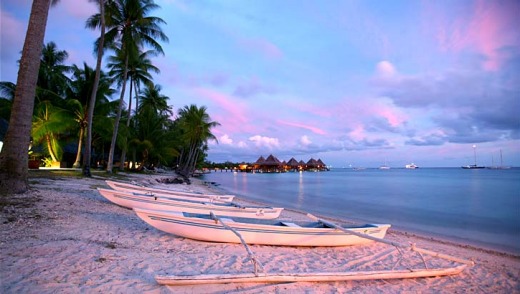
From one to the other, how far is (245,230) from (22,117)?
6121 millimetres

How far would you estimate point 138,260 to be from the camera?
4.93 m

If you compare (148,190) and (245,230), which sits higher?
(148,190)

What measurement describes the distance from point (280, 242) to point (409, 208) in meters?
15.8

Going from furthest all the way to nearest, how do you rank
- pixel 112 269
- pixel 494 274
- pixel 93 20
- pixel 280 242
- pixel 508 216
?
pixel 93 20 < pixel 508 216 < pixel 280 242 < pixel 494 274 < pixel 112 269

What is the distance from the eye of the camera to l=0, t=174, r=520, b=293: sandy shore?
13.1 feet

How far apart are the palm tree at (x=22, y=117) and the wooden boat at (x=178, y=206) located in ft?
7.04

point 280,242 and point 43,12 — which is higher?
point 43,12

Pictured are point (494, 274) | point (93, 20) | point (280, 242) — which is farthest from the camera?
point (93, 20)

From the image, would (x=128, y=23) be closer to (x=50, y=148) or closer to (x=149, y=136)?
(x=50, y=148)

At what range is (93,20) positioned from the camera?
59.6 ft

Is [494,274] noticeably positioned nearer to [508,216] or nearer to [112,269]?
[112,269]

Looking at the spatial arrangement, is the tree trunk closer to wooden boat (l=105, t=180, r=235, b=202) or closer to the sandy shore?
the sandy shore

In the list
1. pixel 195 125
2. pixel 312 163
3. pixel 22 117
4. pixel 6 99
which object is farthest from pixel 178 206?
pixel 312 163

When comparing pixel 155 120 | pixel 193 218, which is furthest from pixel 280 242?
pixel 155 120
